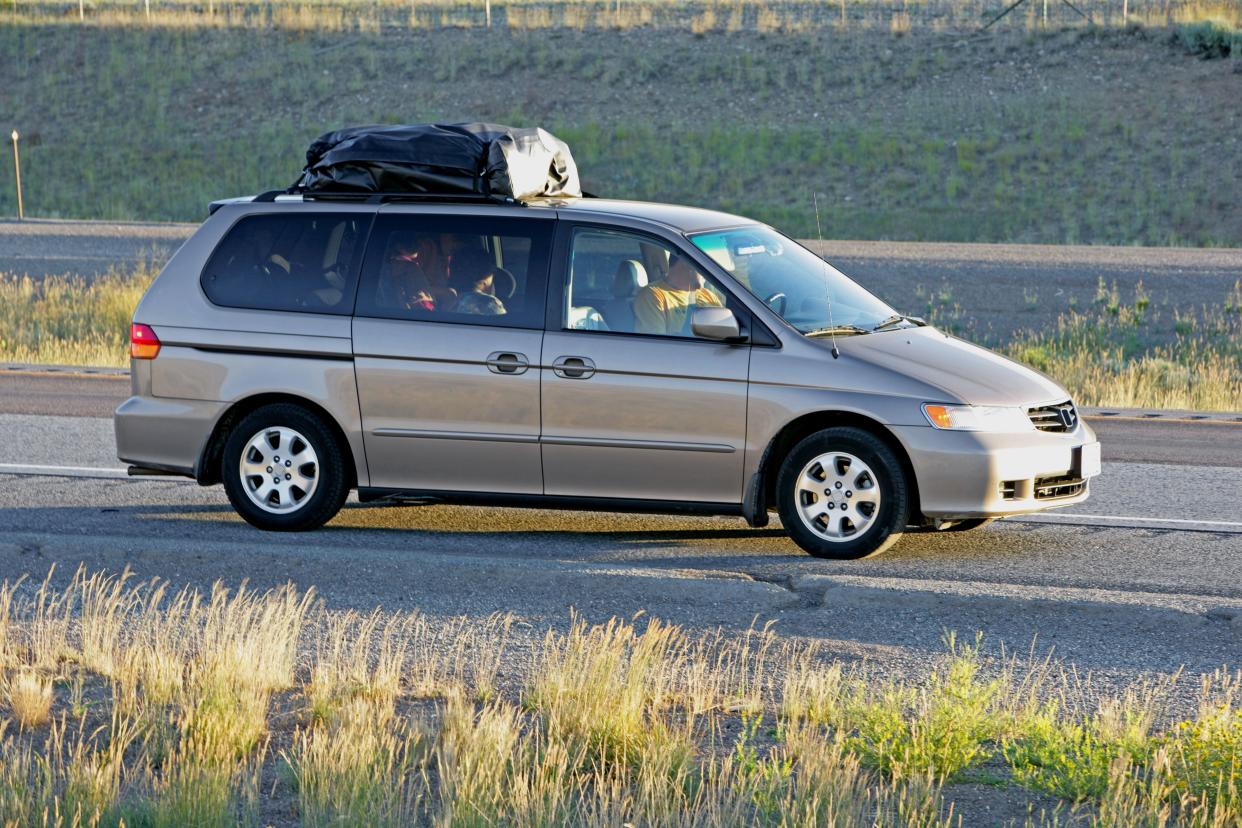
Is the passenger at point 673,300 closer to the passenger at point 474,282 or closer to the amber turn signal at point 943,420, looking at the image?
the passenger at point 474,282

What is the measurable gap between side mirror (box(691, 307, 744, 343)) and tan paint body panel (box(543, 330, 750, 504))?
0.34ft

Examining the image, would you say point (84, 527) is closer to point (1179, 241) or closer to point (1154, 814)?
point (1154, 814)

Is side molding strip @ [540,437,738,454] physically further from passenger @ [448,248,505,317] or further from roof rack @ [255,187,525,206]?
roof rack @ [255,187,525,206]

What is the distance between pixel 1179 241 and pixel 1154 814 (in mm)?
32226

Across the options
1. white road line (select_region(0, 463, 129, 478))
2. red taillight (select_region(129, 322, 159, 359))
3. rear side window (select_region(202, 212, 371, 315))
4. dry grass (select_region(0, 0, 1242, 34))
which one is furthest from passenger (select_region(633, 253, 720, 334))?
dry grass (select_region(0, 0, 1242, 34))

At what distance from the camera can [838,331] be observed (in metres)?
8.53

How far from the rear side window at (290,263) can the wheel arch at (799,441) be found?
2320 mm

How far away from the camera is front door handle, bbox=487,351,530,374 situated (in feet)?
28.0

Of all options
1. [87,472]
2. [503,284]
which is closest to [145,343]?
[503,284]

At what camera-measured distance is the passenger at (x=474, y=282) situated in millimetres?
8695

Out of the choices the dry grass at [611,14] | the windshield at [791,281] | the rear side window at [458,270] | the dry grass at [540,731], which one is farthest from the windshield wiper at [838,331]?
the dry grass at [611,14]

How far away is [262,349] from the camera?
896cm

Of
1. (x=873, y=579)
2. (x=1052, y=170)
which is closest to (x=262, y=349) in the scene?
(x=873, y=579)

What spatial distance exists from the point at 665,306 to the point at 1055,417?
6.51 ft
